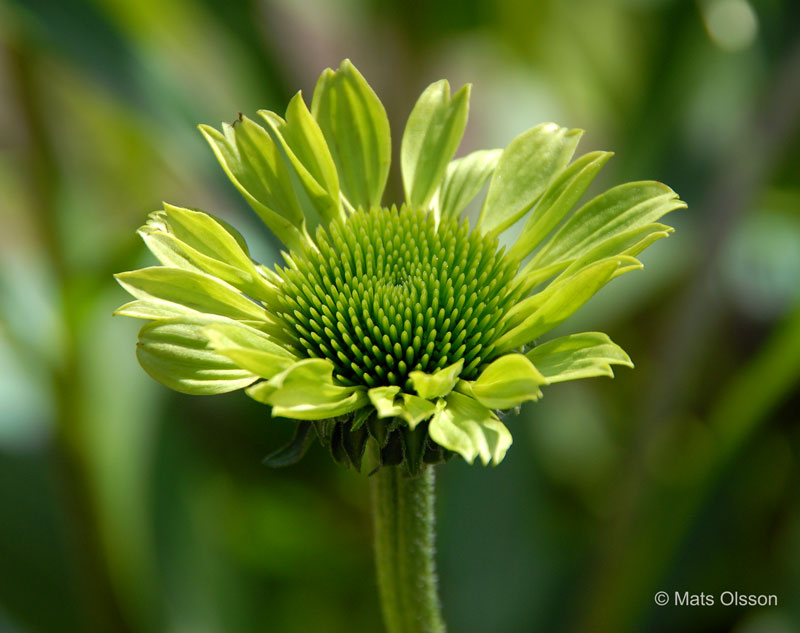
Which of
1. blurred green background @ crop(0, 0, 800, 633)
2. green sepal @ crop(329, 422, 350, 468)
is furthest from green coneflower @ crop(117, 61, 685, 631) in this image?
blurred green background @ crop(0, 0, 800, 633)

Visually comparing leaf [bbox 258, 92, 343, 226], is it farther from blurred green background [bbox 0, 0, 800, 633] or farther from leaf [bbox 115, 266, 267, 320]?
blurred green background [bbox 0, 0, 800, 633]

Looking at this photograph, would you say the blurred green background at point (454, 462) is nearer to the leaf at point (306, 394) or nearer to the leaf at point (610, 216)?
the leaf at point (610, 216)

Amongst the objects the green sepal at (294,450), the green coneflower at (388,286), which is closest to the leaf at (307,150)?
the green coneflower at (388,286)

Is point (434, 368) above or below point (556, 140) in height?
below

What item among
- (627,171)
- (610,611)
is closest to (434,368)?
(610,611)

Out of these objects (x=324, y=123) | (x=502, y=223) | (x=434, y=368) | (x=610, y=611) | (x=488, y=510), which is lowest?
(x=610, y=611)

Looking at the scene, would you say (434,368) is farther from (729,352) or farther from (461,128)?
(729,352)
